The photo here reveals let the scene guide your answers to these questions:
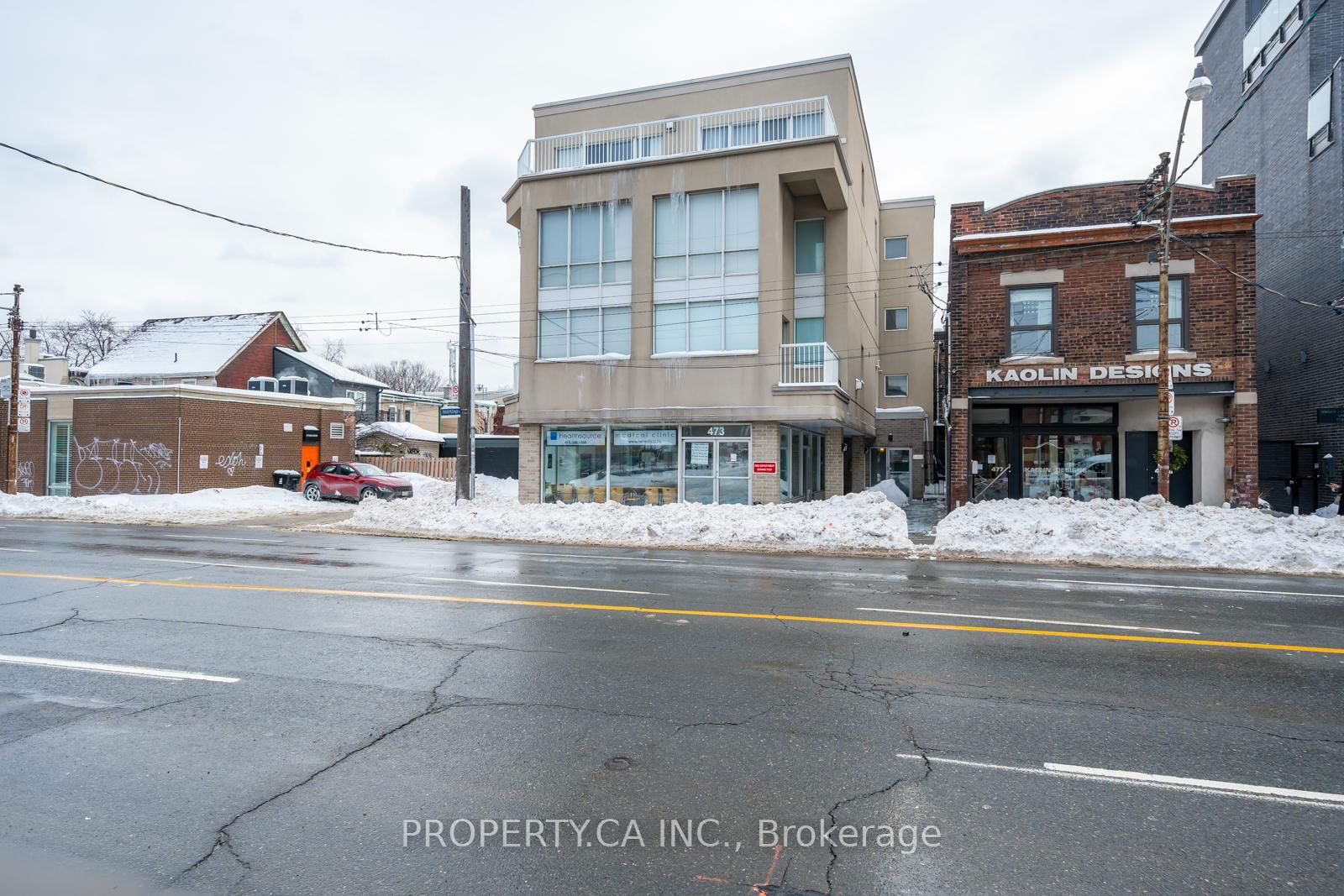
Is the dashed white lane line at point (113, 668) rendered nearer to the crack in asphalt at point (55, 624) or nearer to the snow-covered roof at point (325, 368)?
the crack in asphalt at point (55, 624)

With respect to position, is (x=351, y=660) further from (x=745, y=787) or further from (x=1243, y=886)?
(x=1243, y=886)

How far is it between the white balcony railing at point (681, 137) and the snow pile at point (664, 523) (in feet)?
35.0

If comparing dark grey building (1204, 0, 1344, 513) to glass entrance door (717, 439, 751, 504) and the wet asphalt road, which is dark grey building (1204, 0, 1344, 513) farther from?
the wet asphalt road

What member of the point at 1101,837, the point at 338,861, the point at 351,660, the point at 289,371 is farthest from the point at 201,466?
the point at 1101,837

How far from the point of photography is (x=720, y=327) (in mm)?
22406

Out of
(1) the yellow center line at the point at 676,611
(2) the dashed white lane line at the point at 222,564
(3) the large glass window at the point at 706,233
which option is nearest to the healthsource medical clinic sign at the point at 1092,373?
(3) the large glass window at the point at 706,233

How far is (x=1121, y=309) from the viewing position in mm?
18469

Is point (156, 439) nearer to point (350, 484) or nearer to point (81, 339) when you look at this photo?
point (350, 484)

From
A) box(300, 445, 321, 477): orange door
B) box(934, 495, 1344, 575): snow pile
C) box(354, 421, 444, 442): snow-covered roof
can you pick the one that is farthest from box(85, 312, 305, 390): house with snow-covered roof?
box(934, 495, 1344, 575): snow pile

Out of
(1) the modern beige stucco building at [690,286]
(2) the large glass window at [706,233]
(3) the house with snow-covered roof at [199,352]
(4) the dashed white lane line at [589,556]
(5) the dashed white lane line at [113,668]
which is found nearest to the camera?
(5) the dashed white lane line at [113,668]

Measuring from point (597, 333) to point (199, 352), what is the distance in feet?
108

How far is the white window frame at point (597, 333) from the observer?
23125mm

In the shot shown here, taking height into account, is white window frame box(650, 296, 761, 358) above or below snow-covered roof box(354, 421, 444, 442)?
above

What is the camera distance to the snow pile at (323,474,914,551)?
16516 millimetres
